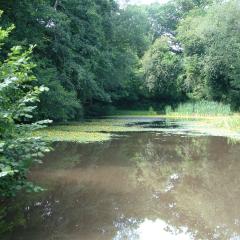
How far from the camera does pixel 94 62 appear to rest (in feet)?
85.6

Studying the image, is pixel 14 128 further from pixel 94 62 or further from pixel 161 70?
pixel 161 70

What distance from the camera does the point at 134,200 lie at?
7.38 meters

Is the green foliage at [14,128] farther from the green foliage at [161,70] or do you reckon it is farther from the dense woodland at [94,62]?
the green foliage at [161,70]

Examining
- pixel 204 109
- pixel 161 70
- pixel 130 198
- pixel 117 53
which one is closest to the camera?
pixel 130 198

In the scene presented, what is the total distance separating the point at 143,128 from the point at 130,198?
15.5 meters

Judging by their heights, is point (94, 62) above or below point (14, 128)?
below

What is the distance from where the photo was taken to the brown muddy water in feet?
18.5

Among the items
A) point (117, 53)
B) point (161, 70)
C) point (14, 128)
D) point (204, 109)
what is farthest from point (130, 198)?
point (161, 70)

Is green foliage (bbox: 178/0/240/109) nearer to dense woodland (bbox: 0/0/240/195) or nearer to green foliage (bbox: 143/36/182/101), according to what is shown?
dense woodland (bbox: 0/0/240/195)

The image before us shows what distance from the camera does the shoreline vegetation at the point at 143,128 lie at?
56.5 feet

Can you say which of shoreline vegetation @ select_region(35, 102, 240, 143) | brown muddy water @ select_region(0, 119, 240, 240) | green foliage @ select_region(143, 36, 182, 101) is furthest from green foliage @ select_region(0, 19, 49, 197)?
green foliage @ select_region(143, 36, 182, 101)

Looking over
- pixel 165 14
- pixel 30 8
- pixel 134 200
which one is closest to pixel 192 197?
pixel 134 200

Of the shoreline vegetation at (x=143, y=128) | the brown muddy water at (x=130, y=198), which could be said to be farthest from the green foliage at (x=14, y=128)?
the shoreline vegetation at (x=143, y=128)

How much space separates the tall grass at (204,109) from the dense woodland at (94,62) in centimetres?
73
